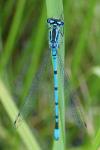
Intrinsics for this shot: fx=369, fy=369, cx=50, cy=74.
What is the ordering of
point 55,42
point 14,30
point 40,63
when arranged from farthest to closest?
point 40,63
point 14,30
point 55,42

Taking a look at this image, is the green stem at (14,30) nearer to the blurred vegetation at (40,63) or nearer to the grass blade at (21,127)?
the blurred vegetation at (40,63)

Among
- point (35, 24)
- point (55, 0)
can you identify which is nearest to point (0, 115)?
point (35, 24)

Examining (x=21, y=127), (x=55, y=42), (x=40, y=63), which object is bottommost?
(x=21, y=127)

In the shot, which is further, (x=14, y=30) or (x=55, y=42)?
(x=14, y=30)

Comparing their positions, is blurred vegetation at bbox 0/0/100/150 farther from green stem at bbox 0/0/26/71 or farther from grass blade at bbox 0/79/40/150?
grass blade at bbox 0/79/40/150

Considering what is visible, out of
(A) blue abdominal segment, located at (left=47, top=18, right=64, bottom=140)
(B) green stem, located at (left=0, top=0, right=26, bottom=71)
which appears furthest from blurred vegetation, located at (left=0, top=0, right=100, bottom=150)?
(A) blue abdominal segment, located at (left=47, top=18, right=64, bottom=140)

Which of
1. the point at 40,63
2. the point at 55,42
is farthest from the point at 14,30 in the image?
the point at 55,42

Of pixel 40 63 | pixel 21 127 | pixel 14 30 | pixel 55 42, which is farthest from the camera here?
pixel 40 63

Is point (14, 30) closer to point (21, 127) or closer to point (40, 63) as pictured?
point (40, 63)
